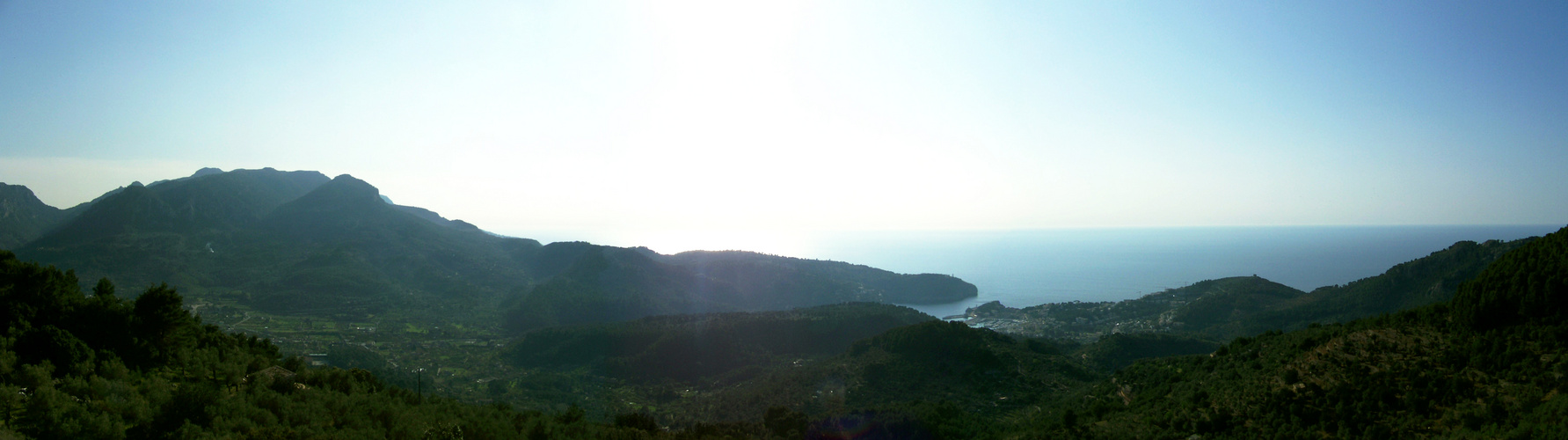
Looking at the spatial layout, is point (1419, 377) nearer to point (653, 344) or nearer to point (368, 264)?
point (653, 344)

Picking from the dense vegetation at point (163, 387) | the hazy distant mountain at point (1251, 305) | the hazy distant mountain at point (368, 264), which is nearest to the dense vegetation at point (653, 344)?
the dense vegetation at point (163, 387)

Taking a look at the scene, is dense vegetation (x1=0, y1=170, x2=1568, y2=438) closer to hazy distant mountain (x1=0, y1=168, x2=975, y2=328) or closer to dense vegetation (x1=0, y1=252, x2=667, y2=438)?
dense vegetation (x1=0, y1=252, x2=667, y2=438)

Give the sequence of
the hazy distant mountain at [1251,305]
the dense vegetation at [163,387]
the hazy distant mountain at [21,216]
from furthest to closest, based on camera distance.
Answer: the hazy distant mountain at [21,216]
the hazy distant mountain at [1251,305]
the dense vegetation at [163,387]

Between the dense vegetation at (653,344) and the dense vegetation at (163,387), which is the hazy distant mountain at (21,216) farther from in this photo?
the dense vegetation at (163,387)

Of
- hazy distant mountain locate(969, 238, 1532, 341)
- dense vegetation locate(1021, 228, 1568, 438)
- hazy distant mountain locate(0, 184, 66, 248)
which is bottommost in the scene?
hazy distant mountain locate(969, 238, 1532, 341)

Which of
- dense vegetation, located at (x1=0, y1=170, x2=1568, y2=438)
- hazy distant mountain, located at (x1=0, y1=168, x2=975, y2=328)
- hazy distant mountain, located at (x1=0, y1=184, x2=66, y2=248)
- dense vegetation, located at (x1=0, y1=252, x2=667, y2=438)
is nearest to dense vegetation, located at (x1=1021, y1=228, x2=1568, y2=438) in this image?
dense vegetation, located at (x1=0, y1=170, x2=1568, y2=438)
